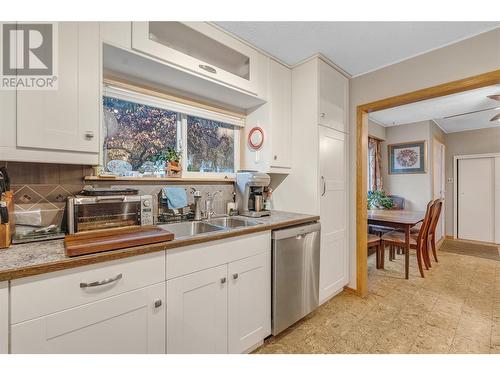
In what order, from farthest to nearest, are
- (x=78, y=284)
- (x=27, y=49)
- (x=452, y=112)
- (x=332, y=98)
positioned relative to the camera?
(x=452, y=112) < (x=332, y=98) < (x=27, y=49) < (x=78, y=284)

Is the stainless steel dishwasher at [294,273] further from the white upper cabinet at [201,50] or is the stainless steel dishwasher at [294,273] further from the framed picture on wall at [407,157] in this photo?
the framed picture on wall at [407,157]

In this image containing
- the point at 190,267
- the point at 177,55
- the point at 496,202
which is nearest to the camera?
the point at 190,267

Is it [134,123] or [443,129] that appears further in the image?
[443,129]

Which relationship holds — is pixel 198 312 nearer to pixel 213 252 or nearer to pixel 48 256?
pixel 213 252

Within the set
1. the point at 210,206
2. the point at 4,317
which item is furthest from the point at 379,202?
the point at 4,317

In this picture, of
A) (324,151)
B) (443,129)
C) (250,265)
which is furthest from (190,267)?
(443,129)

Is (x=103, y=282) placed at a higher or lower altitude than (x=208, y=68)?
lower

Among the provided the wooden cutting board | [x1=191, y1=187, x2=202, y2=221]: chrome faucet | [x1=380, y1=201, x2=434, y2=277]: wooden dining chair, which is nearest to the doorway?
[x1=380, y1=201, x2=434, y2=277]: wooden dining chair

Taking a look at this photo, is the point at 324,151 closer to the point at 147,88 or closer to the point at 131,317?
the point at 147,88

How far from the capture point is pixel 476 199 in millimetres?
4766

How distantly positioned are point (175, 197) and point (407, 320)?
7.64 feet

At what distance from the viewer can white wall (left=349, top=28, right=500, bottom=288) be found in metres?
1.78

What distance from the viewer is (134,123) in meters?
1.85

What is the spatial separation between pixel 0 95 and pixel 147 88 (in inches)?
35.9
